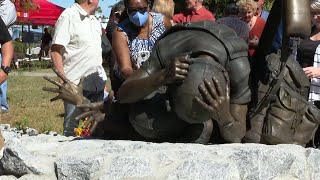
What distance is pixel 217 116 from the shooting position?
3.90 metres

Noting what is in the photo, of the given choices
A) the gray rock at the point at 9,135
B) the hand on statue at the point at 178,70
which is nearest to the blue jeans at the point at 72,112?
the gray rock at the point at 9,135

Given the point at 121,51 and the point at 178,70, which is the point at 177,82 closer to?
the point at 178,70

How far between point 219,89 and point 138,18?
0.97m

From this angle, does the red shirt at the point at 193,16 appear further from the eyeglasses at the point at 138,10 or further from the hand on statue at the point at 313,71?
the eyeglasses at the point at 138,10

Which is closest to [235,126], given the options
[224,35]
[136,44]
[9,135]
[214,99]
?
[214,99]

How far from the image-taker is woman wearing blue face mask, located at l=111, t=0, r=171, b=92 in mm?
4508

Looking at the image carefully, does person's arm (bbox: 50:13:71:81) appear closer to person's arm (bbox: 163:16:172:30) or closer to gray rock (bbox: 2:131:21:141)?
gray rock (bbox: 2:131:21:141)

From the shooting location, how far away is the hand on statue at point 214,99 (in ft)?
12.4

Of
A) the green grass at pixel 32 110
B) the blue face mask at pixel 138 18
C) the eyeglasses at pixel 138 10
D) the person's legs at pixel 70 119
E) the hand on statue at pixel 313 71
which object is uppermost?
the eyeglasses at pixel 138 10

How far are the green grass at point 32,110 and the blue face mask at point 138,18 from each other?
413 centimetres

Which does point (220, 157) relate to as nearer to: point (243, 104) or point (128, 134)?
point (243, 104)

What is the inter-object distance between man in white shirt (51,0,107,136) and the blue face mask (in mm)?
1663

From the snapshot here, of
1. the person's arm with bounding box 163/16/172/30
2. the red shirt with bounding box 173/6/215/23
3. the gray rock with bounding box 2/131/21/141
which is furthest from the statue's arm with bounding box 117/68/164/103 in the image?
the red shirt with bounding box 173/6/215/23

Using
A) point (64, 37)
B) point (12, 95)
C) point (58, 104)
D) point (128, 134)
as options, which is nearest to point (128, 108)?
point (128, 134)
